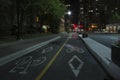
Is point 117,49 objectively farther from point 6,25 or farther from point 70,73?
point 6,25

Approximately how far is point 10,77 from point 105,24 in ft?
506

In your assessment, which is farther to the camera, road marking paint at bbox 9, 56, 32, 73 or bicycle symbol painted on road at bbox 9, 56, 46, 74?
road marking paint at bbox 9, 56, 32, 73

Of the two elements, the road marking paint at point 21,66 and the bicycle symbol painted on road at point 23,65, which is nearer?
the bicycle symbol painted on road at point 23,65

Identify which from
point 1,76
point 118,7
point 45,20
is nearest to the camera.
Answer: point 1,76

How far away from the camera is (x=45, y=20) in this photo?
3489 inches

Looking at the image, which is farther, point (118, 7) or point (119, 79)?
point (118, 7)

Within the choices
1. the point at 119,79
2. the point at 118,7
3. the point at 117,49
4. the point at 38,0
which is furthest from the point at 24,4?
the point at 118,7

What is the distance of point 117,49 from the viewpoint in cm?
1370

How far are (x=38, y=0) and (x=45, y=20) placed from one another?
34.6m

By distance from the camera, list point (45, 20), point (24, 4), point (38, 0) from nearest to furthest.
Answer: point (24, 4) < point (38, 0) < point (45, 20)

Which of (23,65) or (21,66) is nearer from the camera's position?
(21,66)

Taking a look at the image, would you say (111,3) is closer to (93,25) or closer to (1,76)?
(93,25)

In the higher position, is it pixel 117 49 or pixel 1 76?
pixel 117 49

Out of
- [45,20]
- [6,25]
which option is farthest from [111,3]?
[6,25]
